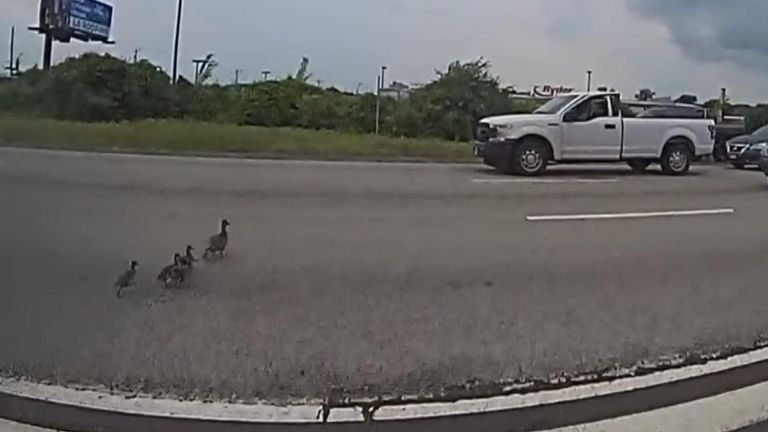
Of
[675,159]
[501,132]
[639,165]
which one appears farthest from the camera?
[675,159]

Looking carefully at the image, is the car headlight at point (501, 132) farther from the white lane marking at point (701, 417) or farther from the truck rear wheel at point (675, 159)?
the white lane marking at point (701, 417)

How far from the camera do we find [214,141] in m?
9.99

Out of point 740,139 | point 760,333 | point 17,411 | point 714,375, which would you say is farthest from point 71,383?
point 740,139

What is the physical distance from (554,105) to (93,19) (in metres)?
9.15

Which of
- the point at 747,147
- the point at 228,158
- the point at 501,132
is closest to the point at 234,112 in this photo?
the point at 228,158

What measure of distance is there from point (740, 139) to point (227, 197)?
14.2m

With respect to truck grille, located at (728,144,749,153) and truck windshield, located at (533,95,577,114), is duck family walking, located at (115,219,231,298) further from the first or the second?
truck grille, located at (728,144,749,153)

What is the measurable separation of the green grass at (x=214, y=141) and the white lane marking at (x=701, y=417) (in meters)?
4.53

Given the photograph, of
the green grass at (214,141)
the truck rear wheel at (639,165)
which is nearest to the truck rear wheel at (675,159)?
the truck rear wheel at (639,165)

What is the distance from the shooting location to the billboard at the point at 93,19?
6.49 m

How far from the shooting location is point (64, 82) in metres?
6.50

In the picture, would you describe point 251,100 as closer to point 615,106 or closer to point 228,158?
point 228,158

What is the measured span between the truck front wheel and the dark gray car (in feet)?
20.1

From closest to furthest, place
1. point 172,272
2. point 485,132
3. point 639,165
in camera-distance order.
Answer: point 172,272
point 485,132
point 639,165
